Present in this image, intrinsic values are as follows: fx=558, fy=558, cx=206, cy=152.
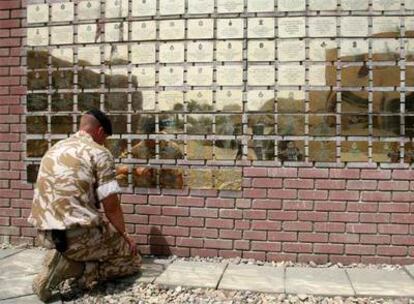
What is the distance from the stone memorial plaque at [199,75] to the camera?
5637 mm

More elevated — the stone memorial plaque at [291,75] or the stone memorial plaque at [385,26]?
the stone memorial plaque at [385,26]

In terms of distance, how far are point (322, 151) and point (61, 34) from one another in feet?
9.89

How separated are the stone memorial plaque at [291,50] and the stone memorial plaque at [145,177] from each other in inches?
68.1

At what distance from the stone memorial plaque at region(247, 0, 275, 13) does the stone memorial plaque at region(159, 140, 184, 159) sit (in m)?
1.50

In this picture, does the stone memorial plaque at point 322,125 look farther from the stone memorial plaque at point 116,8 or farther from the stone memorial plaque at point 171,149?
the stone memorial plaque at point 116,8

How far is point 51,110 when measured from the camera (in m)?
6.03

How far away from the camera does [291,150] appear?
216 inches

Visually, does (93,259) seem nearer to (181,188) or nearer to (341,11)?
(181,188)

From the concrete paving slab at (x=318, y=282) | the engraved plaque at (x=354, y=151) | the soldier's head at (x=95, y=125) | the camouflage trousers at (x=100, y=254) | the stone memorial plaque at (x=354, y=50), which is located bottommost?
the concrete paving slab at (x=318, y=282)

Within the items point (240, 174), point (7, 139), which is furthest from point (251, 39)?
point (7, 139)

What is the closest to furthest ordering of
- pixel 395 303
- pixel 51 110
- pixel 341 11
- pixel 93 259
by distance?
pixel 395 303 → pixel 93 259 → pixel 341 11 → pixel 51 110

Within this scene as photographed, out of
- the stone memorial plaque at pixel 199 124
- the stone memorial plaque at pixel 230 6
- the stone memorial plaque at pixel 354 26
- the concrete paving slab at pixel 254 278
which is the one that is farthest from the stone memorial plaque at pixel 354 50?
the concrete paving slab at pixel 254 278

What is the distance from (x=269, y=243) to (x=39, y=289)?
2.24m

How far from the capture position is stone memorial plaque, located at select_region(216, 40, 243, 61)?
5.57m
